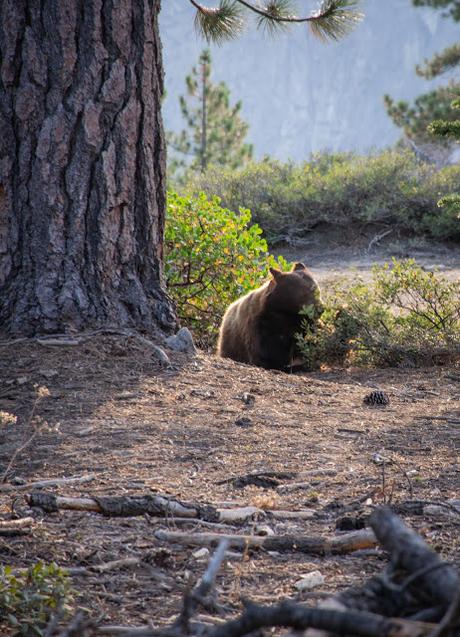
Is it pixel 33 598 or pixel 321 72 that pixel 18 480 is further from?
pixel 321 72

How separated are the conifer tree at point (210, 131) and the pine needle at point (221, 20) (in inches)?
820

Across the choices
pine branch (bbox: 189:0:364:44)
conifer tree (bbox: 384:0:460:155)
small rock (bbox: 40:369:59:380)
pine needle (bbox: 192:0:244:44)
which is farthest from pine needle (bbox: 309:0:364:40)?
Answer: conifer tree (bbox: 384:0:460:155)

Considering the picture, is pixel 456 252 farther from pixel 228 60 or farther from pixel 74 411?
pixel 228 60

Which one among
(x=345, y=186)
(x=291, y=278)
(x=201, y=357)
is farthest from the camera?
(x=345, y=186)

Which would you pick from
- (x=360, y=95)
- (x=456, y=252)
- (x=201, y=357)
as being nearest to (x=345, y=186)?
(x=456, y=252)

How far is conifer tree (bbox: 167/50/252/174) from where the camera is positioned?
29.0 m

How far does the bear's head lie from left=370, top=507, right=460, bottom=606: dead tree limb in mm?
6409

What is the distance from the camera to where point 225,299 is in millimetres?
8352

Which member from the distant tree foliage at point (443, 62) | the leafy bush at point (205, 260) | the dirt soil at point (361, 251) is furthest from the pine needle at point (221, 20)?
the distant tree foliage at point (443, 62)

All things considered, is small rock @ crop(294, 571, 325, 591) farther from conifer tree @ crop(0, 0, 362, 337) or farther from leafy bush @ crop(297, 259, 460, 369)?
leafy bush @ crop(297, 259, 460, 369)

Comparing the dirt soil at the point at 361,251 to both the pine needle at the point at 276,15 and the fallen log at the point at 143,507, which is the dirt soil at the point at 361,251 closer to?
the pine needle at the point at 276,15

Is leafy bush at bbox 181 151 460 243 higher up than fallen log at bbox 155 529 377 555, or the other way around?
leafy bush at bbox 181 151 460 243

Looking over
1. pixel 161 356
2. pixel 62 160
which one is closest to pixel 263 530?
pixel 161 356

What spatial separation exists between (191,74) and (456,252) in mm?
16190
